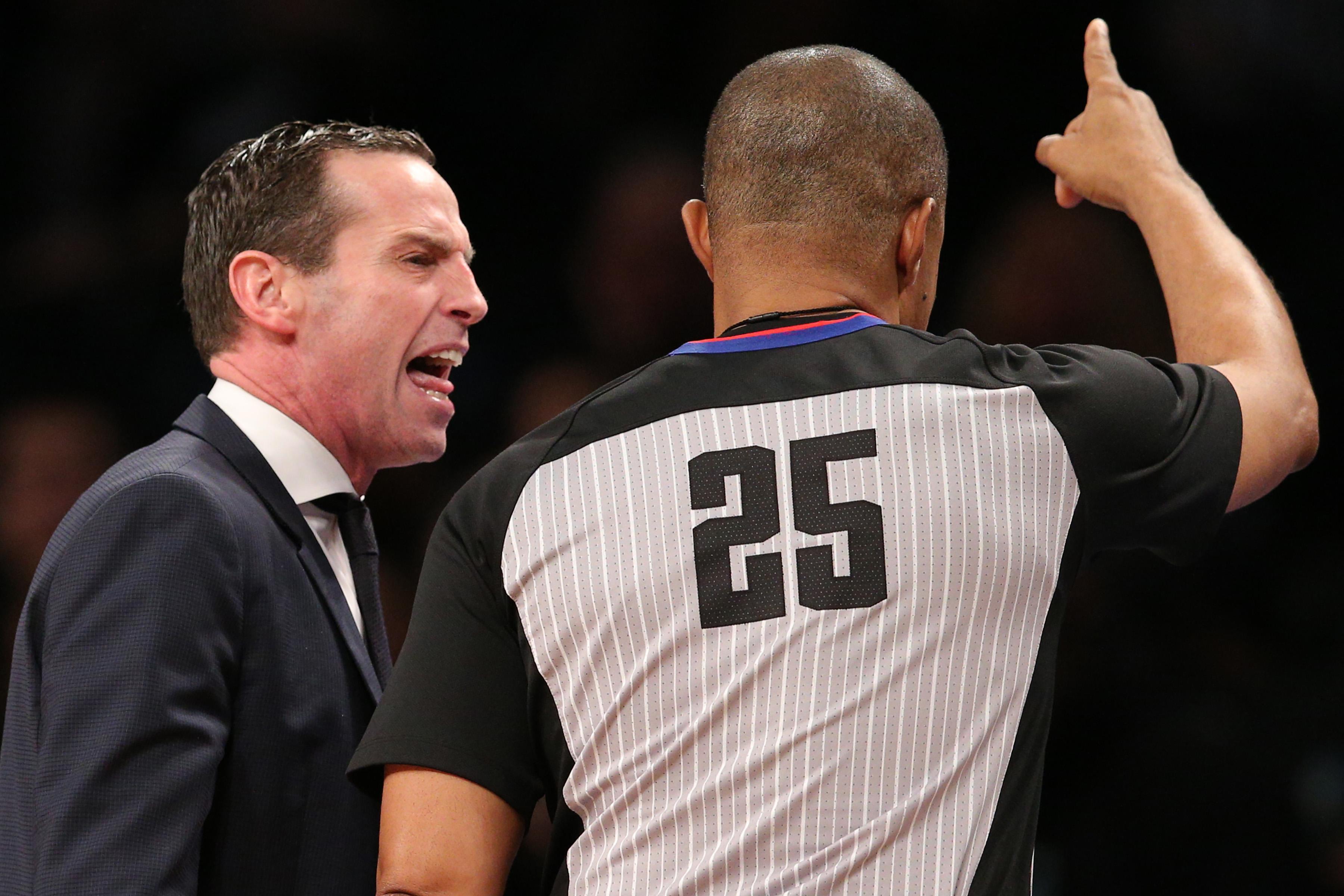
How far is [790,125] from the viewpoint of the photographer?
142 centimetres

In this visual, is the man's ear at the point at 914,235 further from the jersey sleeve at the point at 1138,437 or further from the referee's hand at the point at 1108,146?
→ the referee's hand at the point at 1108,146

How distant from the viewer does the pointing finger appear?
1792 mm

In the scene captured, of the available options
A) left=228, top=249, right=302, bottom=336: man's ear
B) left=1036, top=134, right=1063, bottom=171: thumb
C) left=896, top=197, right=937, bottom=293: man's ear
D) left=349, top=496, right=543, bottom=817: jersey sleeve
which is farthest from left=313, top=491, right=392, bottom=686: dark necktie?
left=1036, top=134, right=1063, bottom=171: thumb

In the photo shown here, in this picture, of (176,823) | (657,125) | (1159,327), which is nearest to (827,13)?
(657,125)

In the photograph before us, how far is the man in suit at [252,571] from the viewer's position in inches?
57.5

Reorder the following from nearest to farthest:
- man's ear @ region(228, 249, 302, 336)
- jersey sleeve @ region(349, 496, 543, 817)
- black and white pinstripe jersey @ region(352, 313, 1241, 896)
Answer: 1. black and white pinstripe jersey @ region(352, 313, 1241, 896)
2. jersey sleeve @ region(349, 496, 543, 817)
3. man's ear @ region(228, 249, 302, 336)

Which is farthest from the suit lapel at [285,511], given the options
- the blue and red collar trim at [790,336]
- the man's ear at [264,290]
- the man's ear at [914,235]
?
the man's ear at [914,235]

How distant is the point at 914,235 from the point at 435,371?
1.00 m

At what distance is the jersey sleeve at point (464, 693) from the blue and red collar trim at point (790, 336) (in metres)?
0.31

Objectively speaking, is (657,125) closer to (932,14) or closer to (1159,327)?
(932,14)

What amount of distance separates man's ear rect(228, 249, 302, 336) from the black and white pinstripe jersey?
72 centimetres

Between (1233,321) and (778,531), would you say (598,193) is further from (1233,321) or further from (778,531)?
(778,531)

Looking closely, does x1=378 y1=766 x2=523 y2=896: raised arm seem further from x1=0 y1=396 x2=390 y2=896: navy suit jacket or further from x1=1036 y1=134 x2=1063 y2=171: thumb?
x1=1036 y1=134 x2=1063 y2=171: thumb

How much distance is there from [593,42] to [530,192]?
→ 1.41ft
